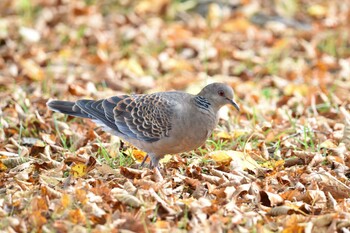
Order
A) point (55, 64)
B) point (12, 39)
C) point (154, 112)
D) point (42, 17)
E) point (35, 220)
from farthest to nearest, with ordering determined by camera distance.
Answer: point (42, 17) → point (12, 39) → point (55, 64) → point (154, 112) → point (35, 220)

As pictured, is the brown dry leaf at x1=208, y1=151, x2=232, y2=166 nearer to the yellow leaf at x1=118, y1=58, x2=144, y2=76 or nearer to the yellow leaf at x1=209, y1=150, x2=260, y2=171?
the yellow leaf at x1=209, y1=150, x2=260, y2=171

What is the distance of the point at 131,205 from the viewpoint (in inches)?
189

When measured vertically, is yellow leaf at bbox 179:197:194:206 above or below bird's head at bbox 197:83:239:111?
below

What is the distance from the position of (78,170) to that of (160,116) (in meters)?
0.76

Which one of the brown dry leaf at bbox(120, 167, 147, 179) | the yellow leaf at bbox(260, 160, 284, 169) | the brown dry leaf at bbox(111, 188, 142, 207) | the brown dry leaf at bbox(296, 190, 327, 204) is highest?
the brown dry leaf at bbox(111, 188, 142, 207)

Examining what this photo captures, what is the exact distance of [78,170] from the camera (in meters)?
5.67

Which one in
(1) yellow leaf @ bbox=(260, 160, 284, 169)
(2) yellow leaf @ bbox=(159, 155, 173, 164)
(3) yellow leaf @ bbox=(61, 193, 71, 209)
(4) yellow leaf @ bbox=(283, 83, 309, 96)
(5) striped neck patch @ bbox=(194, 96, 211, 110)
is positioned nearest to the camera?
(3) yellow leaf @ bbox=(61, 193, 71, 209)

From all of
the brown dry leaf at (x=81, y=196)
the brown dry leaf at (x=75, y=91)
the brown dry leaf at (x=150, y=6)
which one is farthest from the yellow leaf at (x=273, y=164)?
the brown dry leaf at (x=150, y=6)

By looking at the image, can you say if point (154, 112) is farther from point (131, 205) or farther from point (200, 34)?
point (200, 34)

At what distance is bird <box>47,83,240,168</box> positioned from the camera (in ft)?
18.6

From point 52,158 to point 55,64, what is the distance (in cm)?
326

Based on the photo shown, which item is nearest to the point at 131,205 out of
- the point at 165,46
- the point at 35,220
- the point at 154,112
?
the point at 35,220

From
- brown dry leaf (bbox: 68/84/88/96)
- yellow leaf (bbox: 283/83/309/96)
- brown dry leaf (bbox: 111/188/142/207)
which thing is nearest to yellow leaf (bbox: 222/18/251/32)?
yellow leaf (bbox: 283/83/309/96)

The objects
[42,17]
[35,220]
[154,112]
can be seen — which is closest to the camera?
[35,220]
